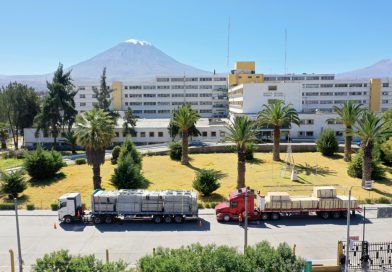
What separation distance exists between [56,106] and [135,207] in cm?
4820

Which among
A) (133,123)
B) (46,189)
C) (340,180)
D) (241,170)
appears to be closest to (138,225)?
(241,170)

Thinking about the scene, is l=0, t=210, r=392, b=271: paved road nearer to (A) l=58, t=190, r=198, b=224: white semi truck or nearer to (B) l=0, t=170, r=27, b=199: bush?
(A) l=58, t=190, r=198, b=224: white semi truck

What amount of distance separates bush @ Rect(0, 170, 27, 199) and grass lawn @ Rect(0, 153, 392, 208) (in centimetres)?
128

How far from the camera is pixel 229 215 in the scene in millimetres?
33125

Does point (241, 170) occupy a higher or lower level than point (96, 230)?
higher

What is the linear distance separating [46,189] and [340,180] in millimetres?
36149

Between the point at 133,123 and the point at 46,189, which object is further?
the point at 133,123

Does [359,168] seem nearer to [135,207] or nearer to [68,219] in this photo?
[135,207]

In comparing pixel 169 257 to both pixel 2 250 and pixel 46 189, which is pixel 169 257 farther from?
pixel 46 189

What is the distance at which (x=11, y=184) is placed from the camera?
40.0 meters

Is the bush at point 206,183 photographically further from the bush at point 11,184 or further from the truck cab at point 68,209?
the bush at point 11,184

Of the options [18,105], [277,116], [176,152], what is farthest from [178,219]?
[18,105]

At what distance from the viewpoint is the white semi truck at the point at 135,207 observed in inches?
1278

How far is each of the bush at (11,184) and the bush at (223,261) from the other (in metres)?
27.1
